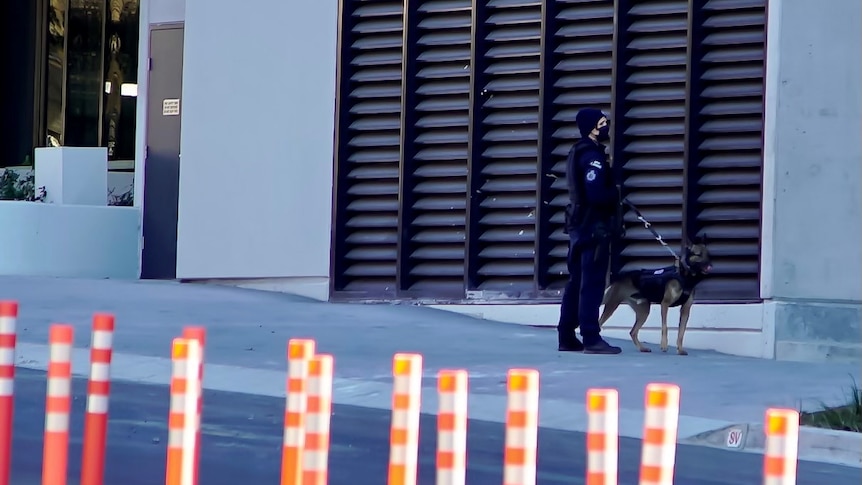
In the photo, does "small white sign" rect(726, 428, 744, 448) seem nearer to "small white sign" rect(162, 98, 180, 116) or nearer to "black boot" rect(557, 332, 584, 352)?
"black boot" rect(557, 332, 584, 352)

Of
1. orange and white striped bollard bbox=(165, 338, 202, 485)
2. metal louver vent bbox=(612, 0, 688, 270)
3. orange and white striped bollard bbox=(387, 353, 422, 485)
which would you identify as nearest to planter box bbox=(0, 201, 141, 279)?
metal louver vent bbox=(612, 0, 688, 270)

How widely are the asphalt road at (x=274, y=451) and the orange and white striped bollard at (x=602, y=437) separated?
301 cm

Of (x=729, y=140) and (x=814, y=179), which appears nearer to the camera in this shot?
(x=814, y=179)

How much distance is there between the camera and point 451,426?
4.86m

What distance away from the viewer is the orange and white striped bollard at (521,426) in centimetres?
462

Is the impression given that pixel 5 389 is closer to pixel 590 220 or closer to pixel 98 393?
pixel 98 393

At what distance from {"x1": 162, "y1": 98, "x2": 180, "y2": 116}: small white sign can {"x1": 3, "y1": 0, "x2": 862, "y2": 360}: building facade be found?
3 centimetres

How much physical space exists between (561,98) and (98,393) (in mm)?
9251

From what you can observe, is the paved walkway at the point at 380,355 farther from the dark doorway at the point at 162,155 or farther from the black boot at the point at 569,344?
the dark doorway at the point at 162,155

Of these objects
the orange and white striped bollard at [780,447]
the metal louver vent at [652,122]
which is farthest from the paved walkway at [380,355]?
the orange and white striped bollard at [780,447]

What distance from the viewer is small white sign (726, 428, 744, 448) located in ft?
29.5

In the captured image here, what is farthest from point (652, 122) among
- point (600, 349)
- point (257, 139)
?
point (257, 139)

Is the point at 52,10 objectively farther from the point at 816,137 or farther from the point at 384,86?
the point at 816,137

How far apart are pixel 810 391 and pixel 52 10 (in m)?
14.3
